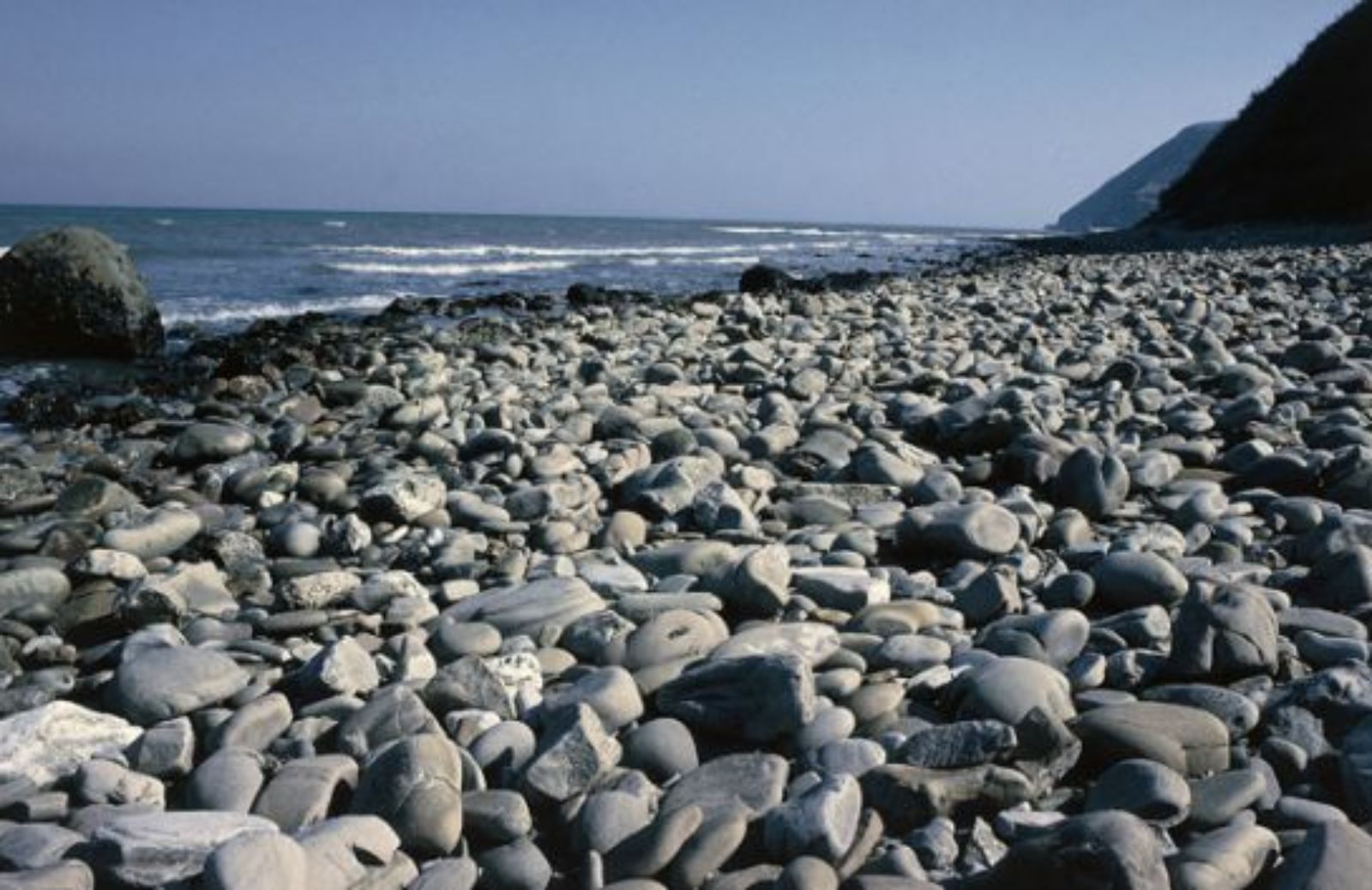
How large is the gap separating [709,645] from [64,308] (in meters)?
8.20

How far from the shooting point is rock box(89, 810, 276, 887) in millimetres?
1487

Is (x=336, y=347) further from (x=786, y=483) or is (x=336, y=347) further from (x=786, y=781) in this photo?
(x=786, y=781)

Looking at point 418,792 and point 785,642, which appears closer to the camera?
point 418,792

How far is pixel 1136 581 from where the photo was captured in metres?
2.48

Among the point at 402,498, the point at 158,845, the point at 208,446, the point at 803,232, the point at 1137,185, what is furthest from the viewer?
the point at 1137,185

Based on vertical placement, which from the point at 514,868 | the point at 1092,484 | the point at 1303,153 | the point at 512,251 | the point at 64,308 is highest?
the point at 1303,153

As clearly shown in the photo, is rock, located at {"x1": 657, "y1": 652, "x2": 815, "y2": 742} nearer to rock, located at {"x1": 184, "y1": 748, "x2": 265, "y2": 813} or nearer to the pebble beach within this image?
the pebble beach

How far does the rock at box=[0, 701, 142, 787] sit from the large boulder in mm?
7566

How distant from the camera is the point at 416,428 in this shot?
493 centimetres

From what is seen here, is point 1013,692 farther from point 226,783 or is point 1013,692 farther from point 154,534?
point 154,534

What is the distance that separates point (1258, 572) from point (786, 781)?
60.8 inches

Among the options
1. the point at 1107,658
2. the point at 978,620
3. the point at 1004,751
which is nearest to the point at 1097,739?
the point at 1004,751

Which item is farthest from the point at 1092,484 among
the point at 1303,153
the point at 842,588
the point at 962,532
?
the point at 1303,153

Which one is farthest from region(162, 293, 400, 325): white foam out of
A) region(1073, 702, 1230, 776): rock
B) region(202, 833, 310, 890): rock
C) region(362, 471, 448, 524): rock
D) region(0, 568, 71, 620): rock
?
region(1073, 702, 1230, 776): rock
